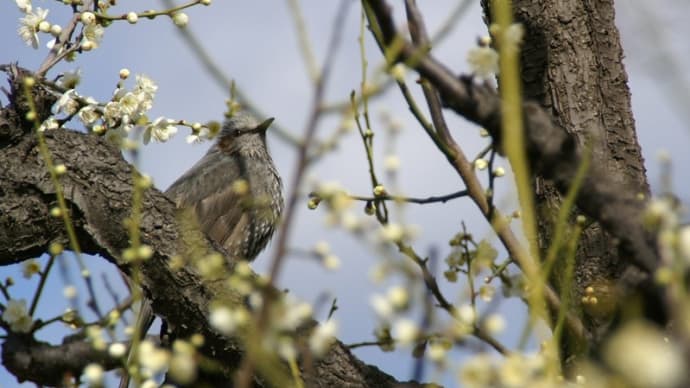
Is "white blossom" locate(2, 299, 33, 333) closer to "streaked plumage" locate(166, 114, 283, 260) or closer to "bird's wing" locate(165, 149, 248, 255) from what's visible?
"streaked plumage" locate(166, 114, 283, 260)

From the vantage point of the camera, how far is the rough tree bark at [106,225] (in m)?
2.95

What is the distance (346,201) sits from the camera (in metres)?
1.29

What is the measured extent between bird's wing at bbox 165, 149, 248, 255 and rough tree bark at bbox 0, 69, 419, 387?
6.14 ft

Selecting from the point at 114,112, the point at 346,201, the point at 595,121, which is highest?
the point at 595,121

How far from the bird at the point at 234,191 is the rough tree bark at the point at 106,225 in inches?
63.0

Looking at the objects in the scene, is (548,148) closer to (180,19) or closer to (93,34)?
(180,19)

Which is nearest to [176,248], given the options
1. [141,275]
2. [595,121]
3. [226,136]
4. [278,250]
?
[141,275]

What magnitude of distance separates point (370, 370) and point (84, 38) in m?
1.55

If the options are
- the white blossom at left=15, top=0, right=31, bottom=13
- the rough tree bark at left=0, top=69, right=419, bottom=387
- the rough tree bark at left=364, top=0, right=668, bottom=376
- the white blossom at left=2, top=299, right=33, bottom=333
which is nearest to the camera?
the white blossom at left=2, top=299, right=33, bottom=333

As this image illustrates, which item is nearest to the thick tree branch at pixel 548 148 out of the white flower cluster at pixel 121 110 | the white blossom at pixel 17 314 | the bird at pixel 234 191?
the white blossom at pixel 17 314

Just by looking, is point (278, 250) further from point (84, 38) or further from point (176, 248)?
point (84, 38)

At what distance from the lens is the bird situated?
518 centimetres

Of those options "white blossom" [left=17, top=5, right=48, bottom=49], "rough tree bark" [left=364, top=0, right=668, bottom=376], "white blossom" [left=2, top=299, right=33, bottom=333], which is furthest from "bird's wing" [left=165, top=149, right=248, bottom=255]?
"white blossom" [left=2, top=299, right=33, bottom=333]

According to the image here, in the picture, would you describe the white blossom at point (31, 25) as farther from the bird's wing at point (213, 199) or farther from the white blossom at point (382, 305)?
the white blossom at point (382, 305)
